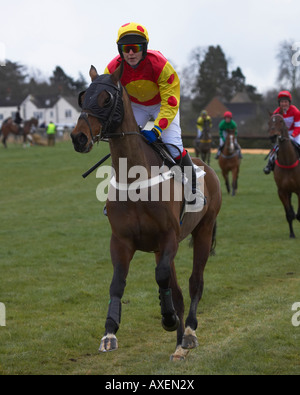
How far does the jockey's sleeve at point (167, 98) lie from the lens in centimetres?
536

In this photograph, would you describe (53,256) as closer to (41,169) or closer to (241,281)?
(241,281)

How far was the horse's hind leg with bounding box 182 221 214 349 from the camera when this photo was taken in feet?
19.0

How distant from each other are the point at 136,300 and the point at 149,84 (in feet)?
11.5

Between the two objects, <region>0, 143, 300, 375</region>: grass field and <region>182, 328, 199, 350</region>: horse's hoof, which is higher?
<region>182, 328, 199, 350</region>: horse's hoof

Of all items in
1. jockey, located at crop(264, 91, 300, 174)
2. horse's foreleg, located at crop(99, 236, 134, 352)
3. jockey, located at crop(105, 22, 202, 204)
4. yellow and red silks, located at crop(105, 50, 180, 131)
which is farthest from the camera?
jockey, located at crop(264, 91, 300, 174)

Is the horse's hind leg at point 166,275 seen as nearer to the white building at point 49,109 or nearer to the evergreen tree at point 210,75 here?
the evergreen tree at point 210,75

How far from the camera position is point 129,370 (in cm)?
538

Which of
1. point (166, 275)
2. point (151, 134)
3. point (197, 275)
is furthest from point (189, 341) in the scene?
point (151, 134)

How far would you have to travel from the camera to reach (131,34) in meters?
5.09

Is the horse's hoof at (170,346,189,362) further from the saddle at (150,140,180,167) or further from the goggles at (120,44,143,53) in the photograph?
the goggles at (120,44,143,53)

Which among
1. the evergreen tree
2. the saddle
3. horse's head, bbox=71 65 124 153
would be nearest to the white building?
the evergreen tree

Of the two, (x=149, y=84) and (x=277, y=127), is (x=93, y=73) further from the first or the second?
(x=277, y=127)
